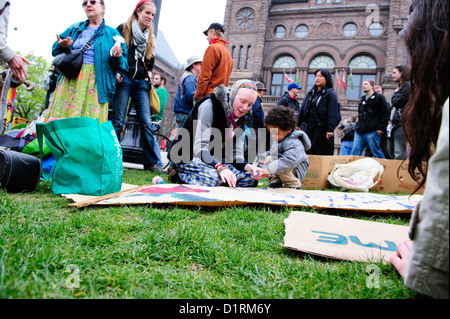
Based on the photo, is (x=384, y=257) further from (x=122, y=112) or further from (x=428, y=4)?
(x=122, y=112)

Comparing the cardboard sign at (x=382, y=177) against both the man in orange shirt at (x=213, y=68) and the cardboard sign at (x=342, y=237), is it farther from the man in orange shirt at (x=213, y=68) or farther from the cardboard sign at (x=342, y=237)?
the cardboard sign at (x=342, y=237)

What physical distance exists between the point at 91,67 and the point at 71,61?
0.21 metres

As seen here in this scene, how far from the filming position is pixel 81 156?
85.6 inches

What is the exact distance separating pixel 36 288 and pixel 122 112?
3431 millimetres

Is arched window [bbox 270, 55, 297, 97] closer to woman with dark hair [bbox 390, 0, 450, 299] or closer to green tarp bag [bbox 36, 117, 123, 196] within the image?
green tarp bag [bbox 36, 117, 123, 196]

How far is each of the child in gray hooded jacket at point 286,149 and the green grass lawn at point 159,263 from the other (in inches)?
65.6

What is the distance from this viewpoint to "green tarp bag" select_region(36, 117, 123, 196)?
2.15 meters

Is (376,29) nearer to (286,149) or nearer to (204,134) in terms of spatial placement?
(286,149)

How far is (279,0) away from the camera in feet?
83.3

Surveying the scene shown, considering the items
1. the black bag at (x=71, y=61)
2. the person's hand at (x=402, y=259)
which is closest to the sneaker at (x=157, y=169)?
the black bag at (x=71, y=61)

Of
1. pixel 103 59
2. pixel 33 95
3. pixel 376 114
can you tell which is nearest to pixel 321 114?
pixel 376 114

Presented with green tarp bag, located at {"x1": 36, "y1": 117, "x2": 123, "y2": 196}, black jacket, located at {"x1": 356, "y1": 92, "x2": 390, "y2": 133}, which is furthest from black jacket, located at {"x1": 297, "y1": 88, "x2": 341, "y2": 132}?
green tarp bag, located at {"x1": 36, "y1": 117, "x2": 123, "y2": 196}

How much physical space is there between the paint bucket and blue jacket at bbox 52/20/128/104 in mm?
1153

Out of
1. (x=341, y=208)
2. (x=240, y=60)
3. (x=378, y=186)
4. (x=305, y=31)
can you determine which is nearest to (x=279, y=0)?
(x=305, y=31)
